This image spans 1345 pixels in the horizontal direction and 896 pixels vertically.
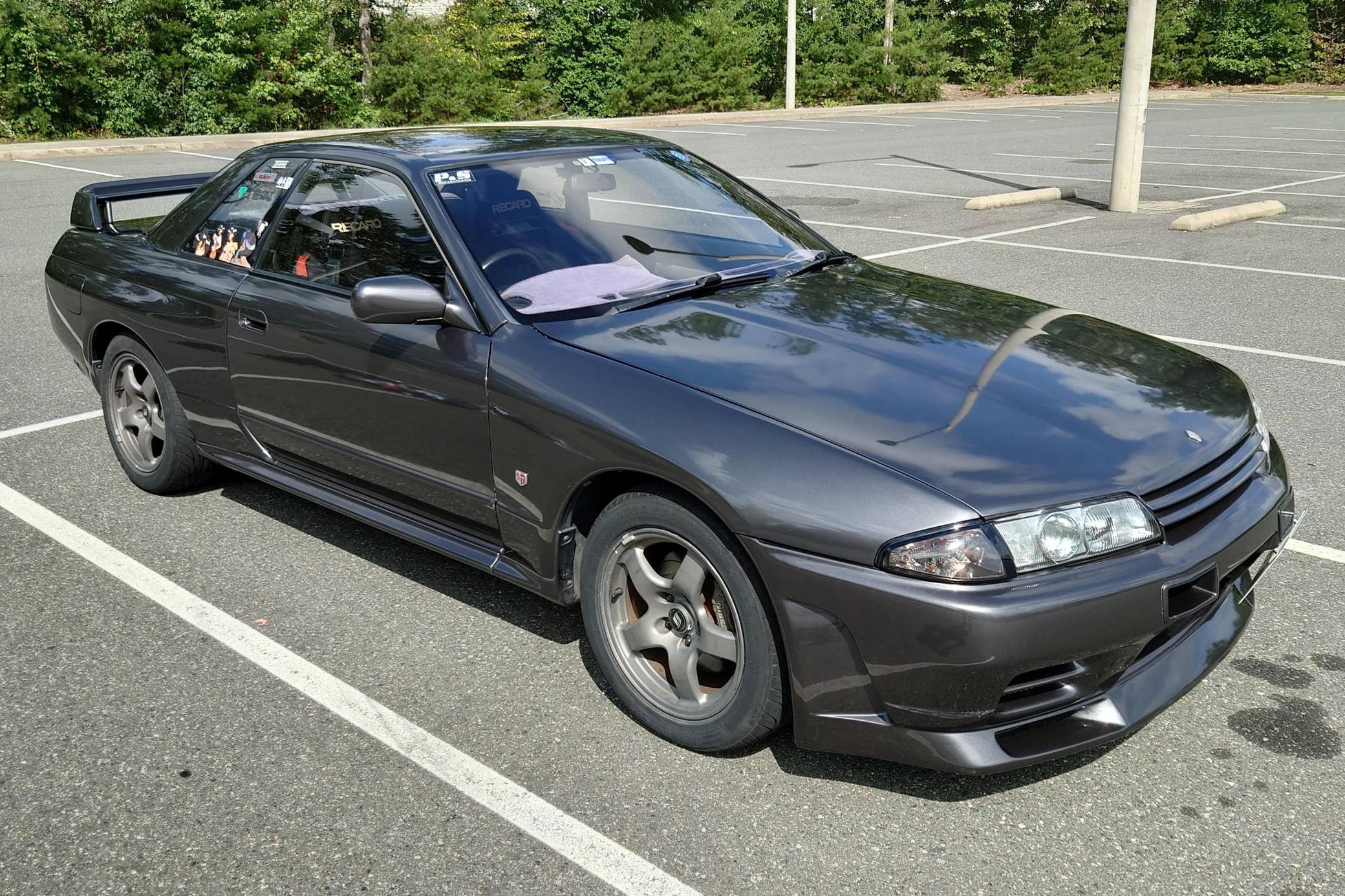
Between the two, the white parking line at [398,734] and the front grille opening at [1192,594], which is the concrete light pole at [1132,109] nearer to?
the front grille opening at [1192,594]

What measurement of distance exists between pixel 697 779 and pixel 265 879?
3.49 feet

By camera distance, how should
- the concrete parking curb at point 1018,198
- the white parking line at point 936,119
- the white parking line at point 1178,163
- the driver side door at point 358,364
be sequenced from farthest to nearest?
the white parking line at point 936,119, the white parking line at point 1178,163, the concrete parking curb at point 1018,198, the driver side door at point 358,364

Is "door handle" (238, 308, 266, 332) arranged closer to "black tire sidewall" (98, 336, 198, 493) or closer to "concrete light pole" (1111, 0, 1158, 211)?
"black tire sidewall" (98, 336, 198, 493)

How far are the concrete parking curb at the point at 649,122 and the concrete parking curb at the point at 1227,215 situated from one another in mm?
7010

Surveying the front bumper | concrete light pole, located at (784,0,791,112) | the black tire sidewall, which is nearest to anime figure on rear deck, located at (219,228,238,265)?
the black tire sidewall

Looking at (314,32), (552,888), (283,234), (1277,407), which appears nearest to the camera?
(552,888)

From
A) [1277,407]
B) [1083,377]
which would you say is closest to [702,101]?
[1277,407]

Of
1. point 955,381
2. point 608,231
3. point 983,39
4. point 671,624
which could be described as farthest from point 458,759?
point 983,39

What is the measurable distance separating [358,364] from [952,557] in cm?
214

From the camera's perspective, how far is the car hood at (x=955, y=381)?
293cm

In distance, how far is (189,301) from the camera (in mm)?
4680

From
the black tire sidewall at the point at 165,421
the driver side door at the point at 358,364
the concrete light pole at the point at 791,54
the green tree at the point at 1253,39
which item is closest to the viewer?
the driver side door at the point at 358,364

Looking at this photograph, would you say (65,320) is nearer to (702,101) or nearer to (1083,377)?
(1083,377)

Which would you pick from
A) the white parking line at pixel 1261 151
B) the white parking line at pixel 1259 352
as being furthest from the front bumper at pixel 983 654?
the white parking line at pixel 1261 151
